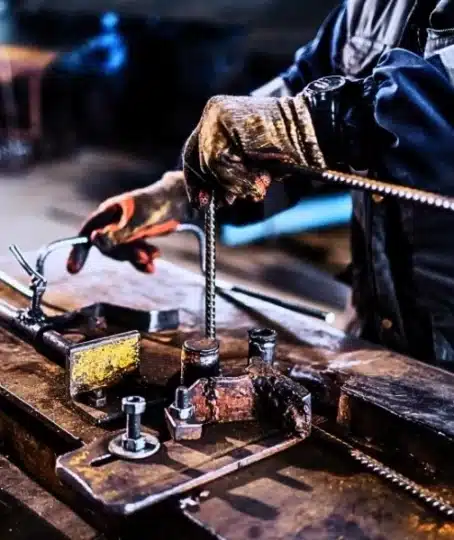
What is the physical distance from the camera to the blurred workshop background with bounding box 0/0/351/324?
16.8 feet

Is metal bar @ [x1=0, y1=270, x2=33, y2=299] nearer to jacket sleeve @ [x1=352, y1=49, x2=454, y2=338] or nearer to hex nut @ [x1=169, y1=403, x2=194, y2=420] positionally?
hex nut @ [x1=169, y1=403, x2=194, y2=420]

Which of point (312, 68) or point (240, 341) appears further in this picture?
point (312, 68)

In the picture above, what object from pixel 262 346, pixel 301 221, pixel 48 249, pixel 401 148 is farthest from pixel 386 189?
pixel 301 221

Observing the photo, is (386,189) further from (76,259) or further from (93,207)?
(93,207)

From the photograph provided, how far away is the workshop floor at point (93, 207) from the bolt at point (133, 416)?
3063 mm

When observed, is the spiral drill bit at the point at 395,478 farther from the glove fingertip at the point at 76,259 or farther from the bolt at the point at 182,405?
the glove fingertip at the point at 76,259

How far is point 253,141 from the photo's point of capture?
1.35 m

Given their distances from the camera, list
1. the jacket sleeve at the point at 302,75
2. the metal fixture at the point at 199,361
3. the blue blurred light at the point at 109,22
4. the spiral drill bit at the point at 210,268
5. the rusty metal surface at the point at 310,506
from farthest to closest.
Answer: the blue blurred light at the point at 109,22, the jacket sleeve at the point at 302,75, the spiral drill bit at the point at 210,268, the metal fixture at the point at 199,361, the rusty metal surface at the point at 310,506

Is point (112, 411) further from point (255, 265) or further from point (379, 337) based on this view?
point (255, 265)

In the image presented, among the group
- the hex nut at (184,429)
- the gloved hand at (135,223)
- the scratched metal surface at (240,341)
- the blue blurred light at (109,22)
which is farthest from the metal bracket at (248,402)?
the blue blurred light at (109,22)

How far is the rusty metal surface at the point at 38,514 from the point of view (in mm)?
1127

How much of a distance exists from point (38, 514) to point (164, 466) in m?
0.23

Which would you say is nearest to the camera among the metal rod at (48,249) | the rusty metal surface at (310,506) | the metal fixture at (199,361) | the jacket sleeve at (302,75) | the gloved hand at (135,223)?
the rusty metal surface at (310,506)

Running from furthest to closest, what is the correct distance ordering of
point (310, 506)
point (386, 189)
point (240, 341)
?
point (240, 341), point (386, 189), point (310, 506)
